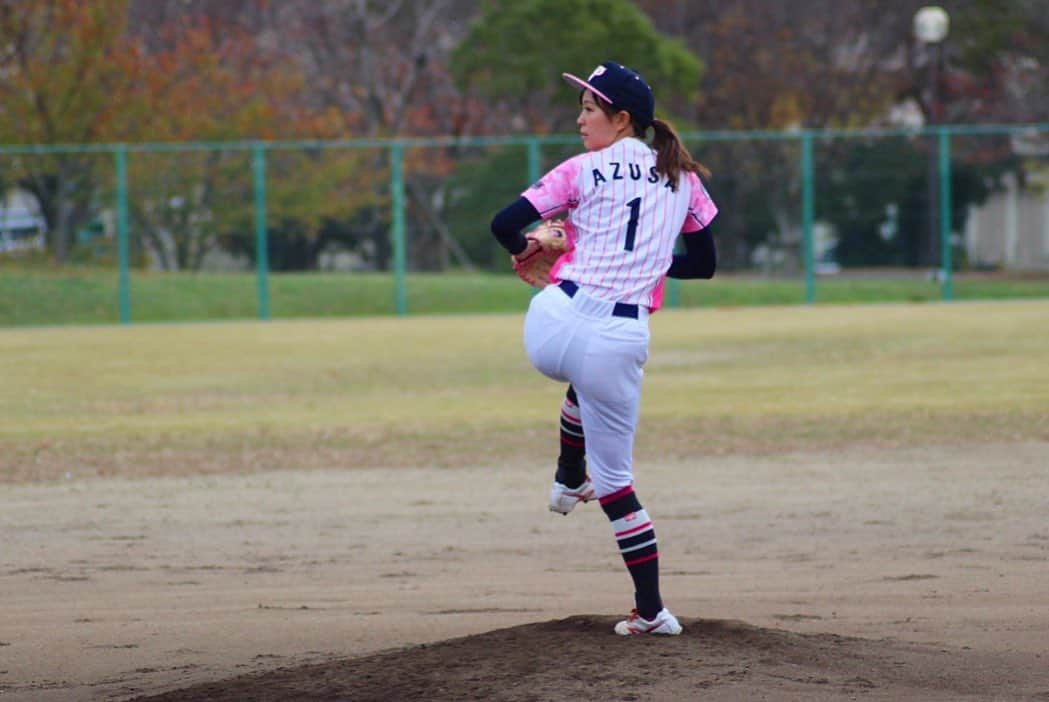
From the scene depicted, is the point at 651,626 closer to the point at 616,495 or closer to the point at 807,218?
the point at 616,495

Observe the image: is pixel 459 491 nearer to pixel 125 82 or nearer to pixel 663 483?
pixel 663 483

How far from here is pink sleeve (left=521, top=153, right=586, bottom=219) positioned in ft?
18.2

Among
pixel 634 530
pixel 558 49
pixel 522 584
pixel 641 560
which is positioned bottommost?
pixel 522 584

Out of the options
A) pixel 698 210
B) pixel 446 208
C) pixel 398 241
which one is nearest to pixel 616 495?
pixel 698 210

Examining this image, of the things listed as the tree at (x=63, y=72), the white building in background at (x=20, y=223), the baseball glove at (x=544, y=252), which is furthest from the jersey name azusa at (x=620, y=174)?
the tree at (x=63, y=72)

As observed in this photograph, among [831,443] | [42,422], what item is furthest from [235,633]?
[42,422]

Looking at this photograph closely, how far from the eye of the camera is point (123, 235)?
2544 centimetres

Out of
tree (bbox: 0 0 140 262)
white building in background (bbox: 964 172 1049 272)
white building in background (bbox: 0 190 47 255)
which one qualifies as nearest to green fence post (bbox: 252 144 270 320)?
white building in background (bbox: 0 190 47 255)

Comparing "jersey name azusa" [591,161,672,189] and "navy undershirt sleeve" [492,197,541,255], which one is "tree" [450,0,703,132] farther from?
"navy undershirt sleeve" [492,197,541,255]

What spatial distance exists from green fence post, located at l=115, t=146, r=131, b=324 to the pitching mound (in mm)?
20380

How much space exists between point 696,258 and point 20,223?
2130 centimetres

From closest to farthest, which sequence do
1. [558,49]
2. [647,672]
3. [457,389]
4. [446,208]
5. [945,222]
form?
[647,672], [457,389], [945,222], [446,208], [558,49]

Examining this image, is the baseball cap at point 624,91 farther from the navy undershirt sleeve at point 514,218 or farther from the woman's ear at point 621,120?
the navy undershirt sleeve at point 514,218

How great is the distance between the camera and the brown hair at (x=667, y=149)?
562 cm
